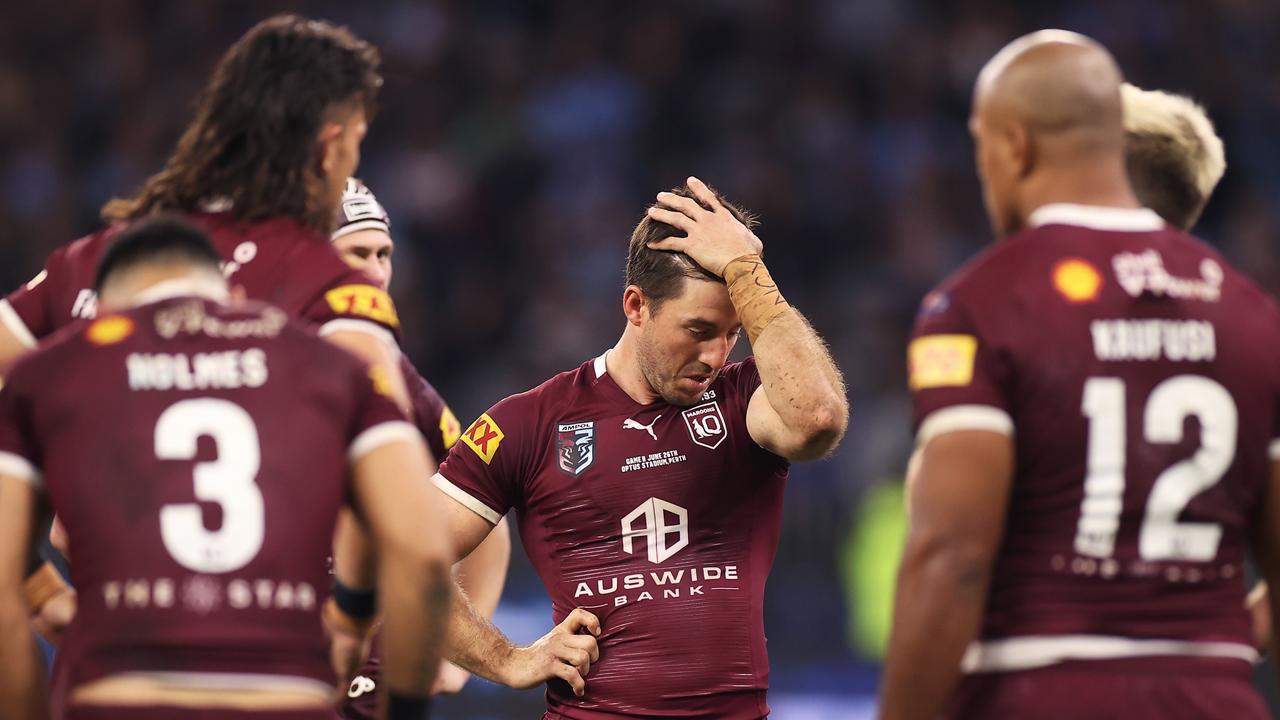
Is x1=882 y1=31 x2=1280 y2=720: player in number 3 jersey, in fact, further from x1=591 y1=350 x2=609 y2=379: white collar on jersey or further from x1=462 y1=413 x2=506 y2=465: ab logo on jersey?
x1=462 y1=413 x2=506 y2=465: ab logo on jersey

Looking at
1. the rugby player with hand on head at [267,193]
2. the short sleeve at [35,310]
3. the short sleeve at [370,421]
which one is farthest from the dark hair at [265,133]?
the short sleeve at [370,421]

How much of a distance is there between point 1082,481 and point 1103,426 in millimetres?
133

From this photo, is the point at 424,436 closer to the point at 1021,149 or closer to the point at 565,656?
the point at 565,656

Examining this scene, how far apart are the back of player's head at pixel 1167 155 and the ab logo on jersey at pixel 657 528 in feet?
5.84

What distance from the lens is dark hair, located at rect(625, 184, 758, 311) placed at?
535 centimetres

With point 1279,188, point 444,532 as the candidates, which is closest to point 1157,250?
point 444,532

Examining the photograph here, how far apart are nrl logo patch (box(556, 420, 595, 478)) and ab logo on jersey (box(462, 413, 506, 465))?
0.71ft

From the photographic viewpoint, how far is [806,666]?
10.5m

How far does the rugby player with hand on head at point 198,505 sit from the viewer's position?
11.8 ft

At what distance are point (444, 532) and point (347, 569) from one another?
0.65 metres

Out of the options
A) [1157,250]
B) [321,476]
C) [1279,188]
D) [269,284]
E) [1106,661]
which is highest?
[1279,188]

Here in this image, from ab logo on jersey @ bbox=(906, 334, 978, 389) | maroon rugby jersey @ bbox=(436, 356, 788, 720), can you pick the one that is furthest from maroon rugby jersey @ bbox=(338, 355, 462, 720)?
ab logo on jersey @ bbox=(906, 334, 978, 389)

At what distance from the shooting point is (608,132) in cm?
1593

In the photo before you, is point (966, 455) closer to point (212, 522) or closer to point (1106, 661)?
point (1106, 661)
